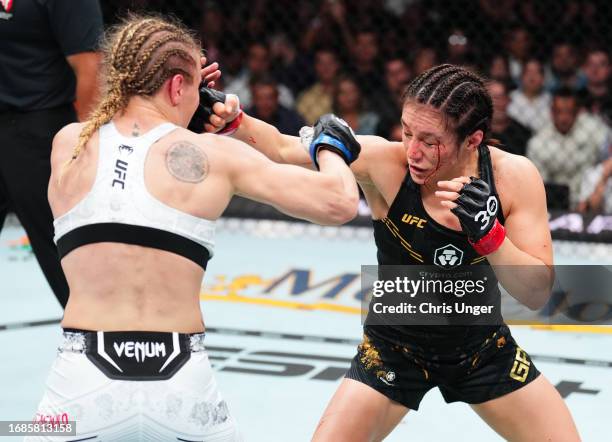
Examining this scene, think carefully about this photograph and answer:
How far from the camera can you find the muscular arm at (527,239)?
7.84ft

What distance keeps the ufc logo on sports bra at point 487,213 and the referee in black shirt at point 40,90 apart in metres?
1.62

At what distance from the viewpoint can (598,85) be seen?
629cm

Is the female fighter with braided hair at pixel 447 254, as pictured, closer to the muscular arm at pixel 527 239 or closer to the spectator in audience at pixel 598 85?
the muscular arm at pixel 527 239

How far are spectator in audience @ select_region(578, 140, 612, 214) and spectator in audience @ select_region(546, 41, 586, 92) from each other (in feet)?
2.61

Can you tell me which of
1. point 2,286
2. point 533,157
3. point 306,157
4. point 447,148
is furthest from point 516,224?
point 533,157

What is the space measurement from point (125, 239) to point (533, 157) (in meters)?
4.48

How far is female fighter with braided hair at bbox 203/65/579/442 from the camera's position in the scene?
2396 millimetres

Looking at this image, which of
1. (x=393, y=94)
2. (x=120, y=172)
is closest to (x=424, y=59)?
(x=393, y=94)

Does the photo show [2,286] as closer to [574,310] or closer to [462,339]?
[574,310]

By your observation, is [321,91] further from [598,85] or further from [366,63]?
[598,85]

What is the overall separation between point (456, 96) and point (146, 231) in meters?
0.83

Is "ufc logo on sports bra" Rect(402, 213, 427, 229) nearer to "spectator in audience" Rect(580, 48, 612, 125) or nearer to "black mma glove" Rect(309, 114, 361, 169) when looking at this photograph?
"black mma glove" Rect(309, 114, 361, 169)

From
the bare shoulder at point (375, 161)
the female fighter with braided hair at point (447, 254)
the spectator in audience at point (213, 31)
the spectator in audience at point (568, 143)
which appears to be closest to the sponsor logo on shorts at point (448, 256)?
the female fighter with braided hair at point (447, 254)

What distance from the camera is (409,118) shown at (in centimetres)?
240
